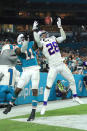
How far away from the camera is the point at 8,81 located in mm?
9195

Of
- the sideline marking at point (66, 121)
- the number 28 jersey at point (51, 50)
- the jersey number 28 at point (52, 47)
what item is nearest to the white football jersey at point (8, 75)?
the number 28 jersey at point (51, 50)

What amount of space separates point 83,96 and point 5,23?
25.3 meters

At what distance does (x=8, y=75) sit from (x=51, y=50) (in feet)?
6.16

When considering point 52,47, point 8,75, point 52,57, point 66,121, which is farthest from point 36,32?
point 8,75

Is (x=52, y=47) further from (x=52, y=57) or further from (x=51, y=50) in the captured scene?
(x=52, y=57)

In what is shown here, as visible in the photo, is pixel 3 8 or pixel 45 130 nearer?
pixel 45 130

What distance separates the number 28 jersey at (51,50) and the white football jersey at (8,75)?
1.58 m

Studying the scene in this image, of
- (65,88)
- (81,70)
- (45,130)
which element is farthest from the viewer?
(81,70)

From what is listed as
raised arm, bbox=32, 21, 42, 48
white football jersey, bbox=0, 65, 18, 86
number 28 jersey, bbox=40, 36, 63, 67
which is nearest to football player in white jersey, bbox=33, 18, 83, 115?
number 28 jersey, bbox=40, 36, 63, 67

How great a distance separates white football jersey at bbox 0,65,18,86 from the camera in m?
9.05

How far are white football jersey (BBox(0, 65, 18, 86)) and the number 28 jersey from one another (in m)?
1.58

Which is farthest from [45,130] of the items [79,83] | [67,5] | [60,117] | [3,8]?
[67,5]

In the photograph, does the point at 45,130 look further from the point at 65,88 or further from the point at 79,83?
the point at 79,83

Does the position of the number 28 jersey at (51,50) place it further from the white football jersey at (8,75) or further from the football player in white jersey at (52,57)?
the white football jersey at (8,75)
